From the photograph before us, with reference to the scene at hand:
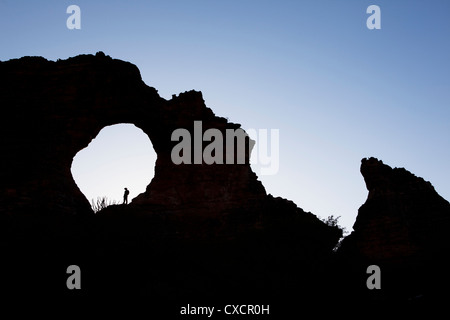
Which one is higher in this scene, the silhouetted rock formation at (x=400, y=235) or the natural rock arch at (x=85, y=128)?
the natural rock arch at (x=85, y=128)

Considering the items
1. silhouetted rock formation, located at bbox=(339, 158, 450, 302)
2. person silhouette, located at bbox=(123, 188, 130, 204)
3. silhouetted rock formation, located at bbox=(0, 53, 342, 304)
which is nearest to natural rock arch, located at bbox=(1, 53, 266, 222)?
silhouetted rock formation, located at bbox=(0, 53, 342, 304)

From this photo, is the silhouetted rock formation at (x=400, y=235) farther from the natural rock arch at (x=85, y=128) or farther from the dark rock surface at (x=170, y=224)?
the natural rock arch at (x=85, y=128)

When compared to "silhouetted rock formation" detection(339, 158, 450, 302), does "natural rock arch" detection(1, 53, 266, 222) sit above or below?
above

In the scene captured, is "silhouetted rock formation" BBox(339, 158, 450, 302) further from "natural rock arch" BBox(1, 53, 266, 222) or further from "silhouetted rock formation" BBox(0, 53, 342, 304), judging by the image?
"natural rock arch" BBox(1, 53, 266, 222)

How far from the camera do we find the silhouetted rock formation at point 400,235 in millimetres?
12867

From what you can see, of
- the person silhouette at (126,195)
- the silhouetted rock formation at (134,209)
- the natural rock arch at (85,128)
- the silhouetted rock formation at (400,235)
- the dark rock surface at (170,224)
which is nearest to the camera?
the dark rock surface at (170,224)

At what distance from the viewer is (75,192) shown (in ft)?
46.2

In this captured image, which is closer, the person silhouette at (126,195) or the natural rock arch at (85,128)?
the natural rock arch at (85,128)

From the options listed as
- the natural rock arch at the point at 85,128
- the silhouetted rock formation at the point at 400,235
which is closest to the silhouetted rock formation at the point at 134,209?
the natural rock arch at the point at 85,128

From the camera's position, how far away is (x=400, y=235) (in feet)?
44.6

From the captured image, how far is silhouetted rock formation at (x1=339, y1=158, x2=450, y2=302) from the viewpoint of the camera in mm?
12867
